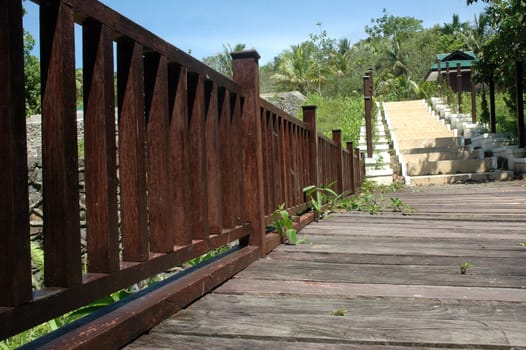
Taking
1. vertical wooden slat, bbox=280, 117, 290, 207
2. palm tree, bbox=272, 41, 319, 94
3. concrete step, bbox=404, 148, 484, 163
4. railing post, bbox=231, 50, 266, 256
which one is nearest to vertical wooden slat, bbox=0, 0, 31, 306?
railing post, bbox=231, 50, 266, 256

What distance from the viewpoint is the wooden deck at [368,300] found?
1348 millimetres

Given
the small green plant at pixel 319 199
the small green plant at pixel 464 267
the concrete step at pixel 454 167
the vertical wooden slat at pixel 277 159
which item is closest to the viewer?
the small green plant at pixel 464 267

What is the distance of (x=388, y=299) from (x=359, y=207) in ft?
12.7

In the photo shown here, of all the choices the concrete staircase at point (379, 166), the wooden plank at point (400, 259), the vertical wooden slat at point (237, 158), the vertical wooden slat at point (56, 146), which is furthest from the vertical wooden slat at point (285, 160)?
the concrete staircase at point (379, 166)

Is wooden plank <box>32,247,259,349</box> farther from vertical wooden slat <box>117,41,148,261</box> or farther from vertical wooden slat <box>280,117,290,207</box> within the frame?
vertical wooden slat <box>280,117,290,207</box>

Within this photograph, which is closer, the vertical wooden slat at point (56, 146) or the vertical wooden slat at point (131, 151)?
the vertical wooden slat at point (56, 146)

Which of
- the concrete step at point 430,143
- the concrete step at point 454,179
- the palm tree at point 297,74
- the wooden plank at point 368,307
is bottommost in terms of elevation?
the wooden plank at point 368,307

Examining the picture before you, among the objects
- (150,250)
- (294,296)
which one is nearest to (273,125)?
(294,296)

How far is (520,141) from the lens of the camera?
36.0 feet

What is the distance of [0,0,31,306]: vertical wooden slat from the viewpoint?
897 millimetres

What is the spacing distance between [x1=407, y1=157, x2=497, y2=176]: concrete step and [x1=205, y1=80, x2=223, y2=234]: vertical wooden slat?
33.0ft

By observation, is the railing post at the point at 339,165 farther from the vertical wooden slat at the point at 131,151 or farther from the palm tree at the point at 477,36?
the palm tree at the point at 477,36

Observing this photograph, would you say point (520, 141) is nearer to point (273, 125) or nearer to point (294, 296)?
point (273, 125)

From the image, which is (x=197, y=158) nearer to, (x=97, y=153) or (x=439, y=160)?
(x=97, y=153)
